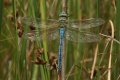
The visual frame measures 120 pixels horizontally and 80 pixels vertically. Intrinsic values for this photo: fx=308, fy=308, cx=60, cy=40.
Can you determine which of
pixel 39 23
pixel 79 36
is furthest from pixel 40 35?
pixel 79 36

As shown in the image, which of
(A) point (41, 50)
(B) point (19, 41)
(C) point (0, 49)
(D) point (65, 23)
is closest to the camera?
(A) point (41, 50)

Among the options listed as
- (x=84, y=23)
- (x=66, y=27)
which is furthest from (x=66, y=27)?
(x=84, y=23)

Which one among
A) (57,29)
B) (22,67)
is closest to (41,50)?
(57,29)

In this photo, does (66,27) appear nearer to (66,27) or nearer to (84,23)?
(66,27)

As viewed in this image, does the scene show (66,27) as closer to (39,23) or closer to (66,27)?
(66,27)

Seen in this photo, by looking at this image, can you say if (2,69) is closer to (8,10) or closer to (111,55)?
(8,10)

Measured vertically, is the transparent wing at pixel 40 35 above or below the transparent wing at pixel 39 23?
below

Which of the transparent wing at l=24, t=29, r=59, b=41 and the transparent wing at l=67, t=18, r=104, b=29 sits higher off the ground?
the transparent wing at l=67, t=18, r=104, b=29

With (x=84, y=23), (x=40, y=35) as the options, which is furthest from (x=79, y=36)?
(x=40, y=35)
